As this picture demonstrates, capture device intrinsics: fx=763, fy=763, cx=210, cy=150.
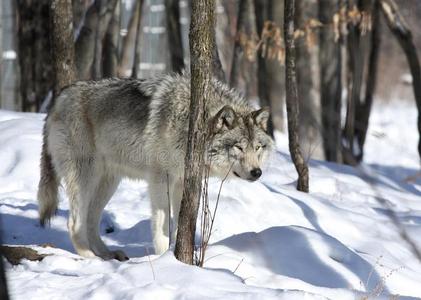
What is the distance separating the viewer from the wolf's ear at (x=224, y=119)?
21.2 ft

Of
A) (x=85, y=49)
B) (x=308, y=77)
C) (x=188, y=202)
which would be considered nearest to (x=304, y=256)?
(x=188, y=202)

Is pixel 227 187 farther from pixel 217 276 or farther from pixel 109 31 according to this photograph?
pixel 109 31

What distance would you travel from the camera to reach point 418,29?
79.5 feet

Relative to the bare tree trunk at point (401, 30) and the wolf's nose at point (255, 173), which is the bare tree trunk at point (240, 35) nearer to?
the bare tree trunk at point (401, 30)

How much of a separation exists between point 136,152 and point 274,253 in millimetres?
1610

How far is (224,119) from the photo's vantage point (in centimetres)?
653

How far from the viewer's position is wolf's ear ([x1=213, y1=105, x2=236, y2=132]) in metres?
6.46

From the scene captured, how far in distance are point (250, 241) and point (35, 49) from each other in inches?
316

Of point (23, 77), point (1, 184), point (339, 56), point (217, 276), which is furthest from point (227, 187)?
point (339, 56)

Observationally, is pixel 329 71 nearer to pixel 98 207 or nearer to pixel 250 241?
pixel 98 207

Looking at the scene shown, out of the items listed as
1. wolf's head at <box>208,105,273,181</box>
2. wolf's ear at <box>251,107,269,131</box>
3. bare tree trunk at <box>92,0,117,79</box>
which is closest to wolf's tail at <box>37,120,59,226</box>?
wolf's head at <box>208,105,273,181</box>

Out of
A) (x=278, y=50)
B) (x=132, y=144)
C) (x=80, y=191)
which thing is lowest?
(x=80, y=191)

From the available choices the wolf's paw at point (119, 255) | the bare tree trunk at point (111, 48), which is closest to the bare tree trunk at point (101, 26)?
the bare tree trunk at point (111, 48)

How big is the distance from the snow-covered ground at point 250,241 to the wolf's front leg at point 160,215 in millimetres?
517
